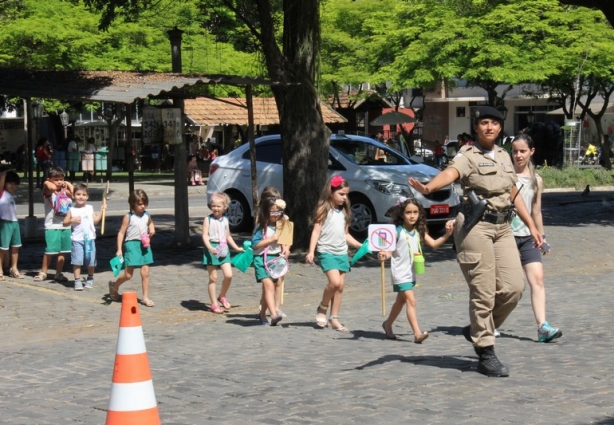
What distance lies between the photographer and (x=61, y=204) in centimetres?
1340

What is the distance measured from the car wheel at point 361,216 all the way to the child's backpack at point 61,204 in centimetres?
577

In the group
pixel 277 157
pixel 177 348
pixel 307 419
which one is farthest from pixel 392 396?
pixel 277 157

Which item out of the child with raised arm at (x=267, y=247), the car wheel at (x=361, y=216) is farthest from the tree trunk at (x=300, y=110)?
the child with raised arm at (x=267, y=247)

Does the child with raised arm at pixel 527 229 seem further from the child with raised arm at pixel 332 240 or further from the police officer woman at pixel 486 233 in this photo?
the child with raised arm at pixel 332 240

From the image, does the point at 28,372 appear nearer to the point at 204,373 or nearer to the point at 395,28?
the point at 204,373

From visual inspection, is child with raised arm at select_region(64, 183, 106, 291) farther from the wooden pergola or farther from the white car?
the white car

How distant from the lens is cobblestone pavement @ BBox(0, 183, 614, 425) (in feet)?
22.6

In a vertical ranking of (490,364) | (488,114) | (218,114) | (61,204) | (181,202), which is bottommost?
(490,364)

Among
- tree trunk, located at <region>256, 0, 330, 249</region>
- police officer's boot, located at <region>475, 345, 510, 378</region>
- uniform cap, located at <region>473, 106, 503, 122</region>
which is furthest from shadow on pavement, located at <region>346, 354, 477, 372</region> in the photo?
tree trunk, located at <region>256, 0, 330, 249</region>

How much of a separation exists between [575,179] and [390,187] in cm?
1730

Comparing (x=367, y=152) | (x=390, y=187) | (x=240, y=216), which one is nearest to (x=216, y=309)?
(x=390, y=187)

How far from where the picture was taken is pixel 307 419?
6.62 meters

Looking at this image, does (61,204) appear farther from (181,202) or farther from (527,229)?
(527,229)

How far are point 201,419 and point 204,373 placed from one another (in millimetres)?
1569
